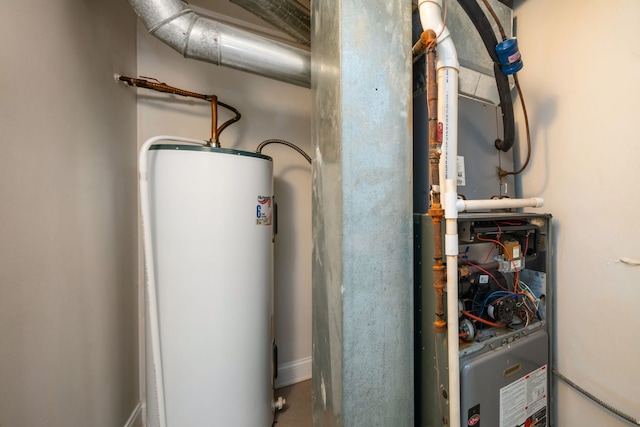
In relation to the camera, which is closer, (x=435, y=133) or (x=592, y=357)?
(x=435, y=133)

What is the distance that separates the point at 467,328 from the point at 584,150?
0.88 meters

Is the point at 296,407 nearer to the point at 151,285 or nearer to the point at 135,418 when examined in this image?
the point at 135,418

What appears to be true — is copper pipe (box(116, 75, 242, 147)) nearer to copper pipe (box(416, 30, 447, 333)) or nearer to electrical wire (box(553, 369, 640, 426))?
copper pipe (box(416, 30, 447, 333))

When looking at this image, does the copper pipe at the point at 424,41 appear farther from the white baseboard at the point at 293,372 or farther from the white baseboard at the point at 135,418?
the white baseboard at the point at 135,418

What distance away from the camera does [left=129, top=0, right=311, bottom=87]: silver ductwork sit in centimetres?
90

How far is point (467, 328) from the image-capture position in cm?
81

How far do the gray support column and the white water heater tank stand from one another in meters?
0.46

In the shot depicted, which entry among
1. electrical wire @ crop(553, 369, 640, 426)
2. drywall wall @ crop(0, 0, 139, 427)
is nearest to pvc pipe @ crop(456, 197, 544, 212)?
Result: electrical wire @ crop(553, 369, 640, 426)

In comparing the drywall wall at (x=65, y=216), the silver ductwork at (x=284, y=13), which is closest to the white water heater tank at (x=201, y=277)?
the drywall wall at (x=65, y=216)

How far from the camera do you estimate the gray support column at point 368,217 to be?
28.3 inches

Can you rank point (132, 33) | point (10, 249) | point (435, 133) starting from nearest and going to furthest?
point (10, 249) < point (435, 133) < point (132, 33)

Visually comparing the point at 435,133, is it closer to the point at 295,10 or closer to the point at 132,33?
the point at 295,10

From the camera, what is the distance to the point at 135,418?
1260 mm

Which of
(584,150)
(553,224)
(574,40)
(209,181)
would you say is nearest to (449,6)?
(574,40)
